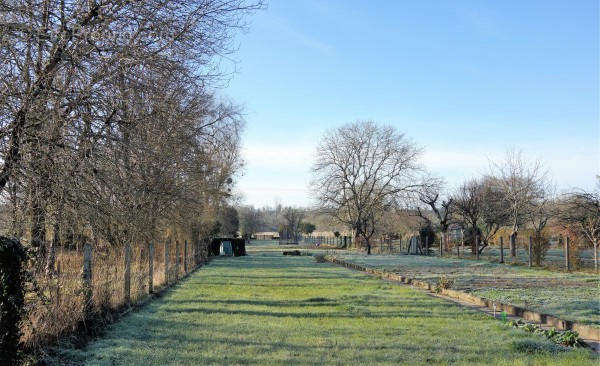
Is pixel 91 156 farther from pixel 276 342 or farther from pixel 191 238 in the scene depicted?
pixel 191 238

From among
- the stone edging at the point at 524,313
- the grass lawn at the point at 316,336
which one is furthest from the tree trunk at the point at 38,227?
the stone edging at the point at 524,313

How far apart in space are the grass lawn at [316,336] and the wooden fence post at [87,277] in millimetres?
538

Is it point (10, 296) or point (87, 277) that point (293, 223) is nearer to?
point (87, 277)

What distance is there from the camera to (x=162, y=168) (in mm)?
15852

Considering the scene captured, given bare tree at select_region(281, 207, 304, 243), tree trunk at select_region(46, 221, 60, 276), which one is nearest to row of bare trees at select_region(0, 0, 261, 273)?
tree trunk at select_region(46, 221, 60, 276)

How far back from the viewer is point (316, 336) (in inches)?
323

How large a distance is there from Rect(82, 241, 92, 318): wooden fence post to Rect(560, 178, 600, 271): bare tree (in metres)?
20.9

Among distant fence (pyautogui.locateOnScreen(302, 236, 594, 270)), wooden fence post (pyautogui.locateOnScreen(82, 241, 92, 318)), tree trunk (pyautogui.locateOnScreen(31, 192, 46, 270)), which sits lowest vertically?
distant fence (pyautogui.locateOnScreen(302, 236, 594, 270))

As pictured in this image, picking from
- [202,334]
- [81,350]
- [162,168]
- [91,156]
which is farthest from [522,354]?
[162,168]

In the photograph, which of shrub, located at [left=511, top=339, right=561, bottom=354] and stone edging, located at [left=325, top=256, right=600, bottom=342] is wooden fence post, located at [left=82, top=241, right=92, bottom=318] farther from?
stone edging, located at [left=325, top=256, right=600, bottom=342]

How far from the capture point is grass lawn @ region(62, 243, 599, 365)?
677 centimetres

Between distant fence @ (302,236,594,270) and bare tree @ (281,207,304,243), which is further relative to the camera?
bare tree @ (281,207,304,243)

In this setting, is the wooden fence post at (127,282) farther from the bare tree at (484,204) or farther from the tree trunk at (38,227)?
the bare tree at (484,204)

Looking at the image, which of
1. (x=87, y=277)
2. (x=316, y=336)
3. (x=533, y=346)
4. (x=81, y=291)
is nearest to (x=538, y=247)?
(x=533, y=346)
